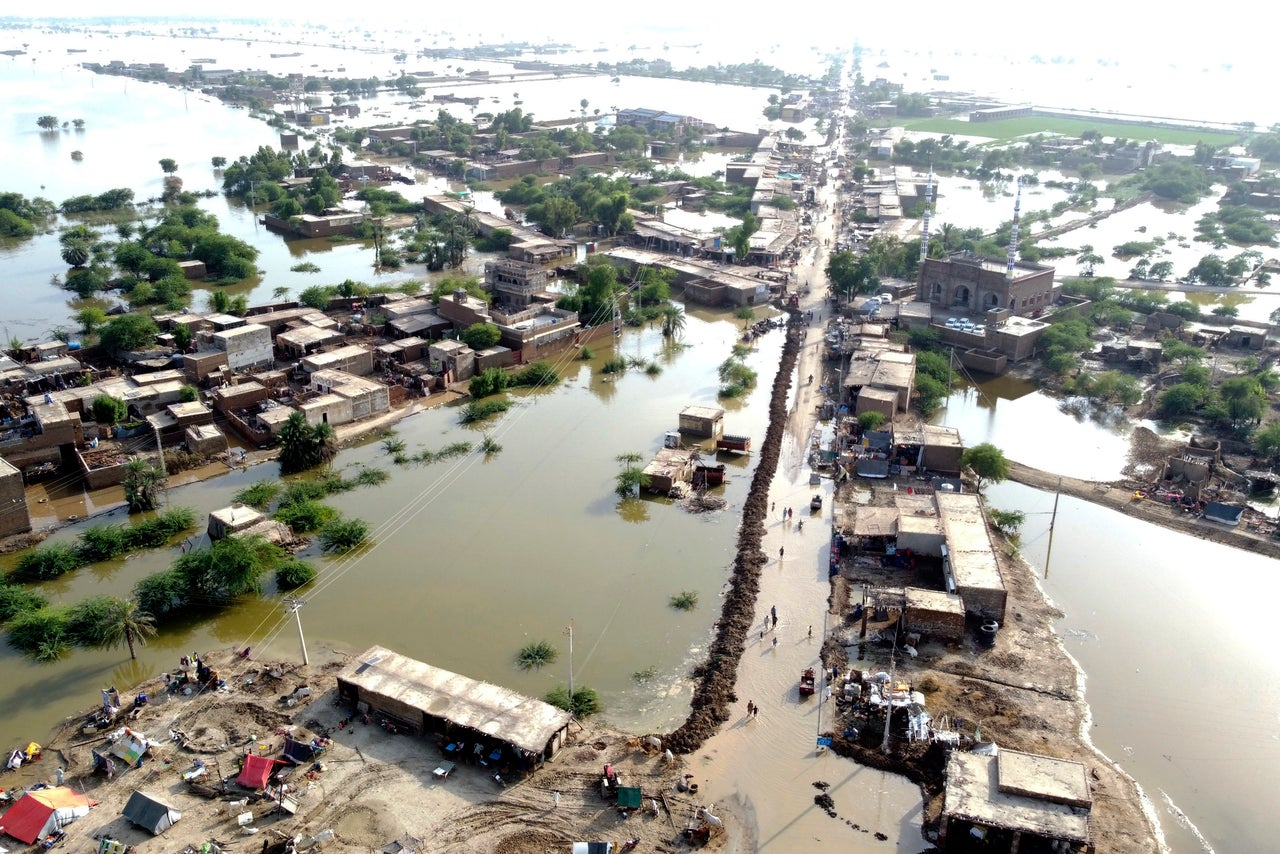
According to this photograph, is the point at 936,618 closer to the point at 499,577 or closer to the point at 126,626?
the point at 499,577

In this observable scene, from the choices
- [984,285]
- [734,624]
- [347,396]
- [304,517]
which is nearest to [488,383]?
[347,396]

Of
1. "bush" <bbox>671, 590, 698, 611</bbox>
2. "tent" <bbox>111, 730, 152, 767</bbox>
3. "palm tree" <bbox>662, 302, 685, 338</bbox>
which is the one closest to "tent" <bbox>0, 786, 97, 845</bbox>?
"tent" <bbox>111, 730, 152, 767</bbox>

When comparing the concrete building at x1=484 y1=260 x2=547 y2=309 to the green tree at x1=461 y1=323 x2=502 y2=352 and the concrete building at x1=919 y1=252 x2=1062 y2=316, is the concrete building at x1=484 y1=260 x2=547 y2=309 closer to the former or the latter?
the green tree at x1=461 y1=323 x2=502 y2=352

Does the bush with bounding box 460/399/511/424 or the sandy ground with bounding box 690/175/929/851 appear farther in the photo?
the bush with bounding box 460/399/511/424

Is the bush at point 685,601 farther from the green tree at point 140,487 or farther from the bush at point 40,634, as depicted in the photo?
the green tree at point 140,487

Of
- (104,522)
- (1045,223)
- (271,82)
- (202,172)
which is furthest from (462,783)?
(271,82)

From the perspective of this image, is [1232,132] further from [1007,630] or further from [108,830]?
[108,830]
